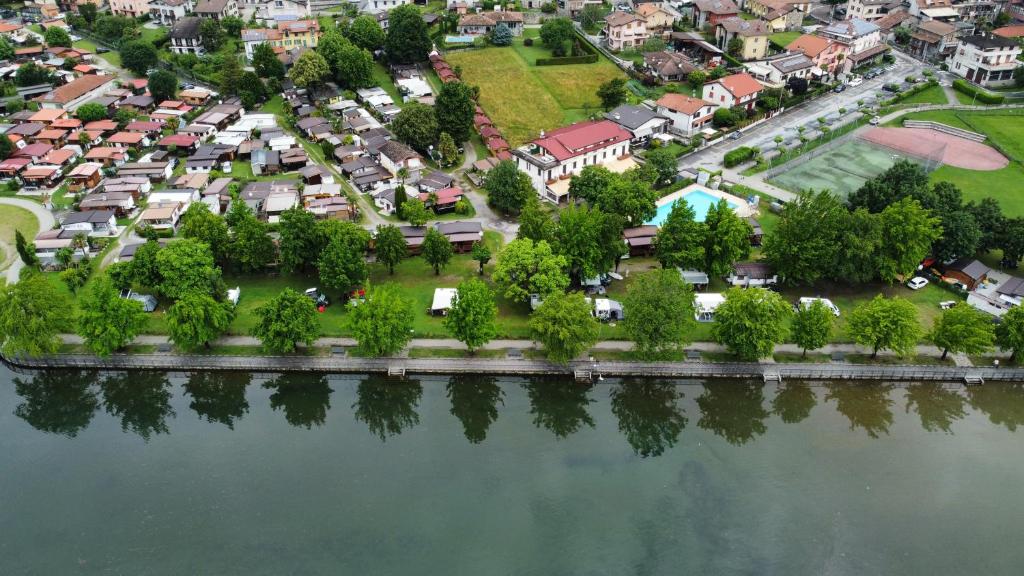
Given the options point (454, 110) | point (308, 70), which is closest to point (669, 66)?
point (454, 110)

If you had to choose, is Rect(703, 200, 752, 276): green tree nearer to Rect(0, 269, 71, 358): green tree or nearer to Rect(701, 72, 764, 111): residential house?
Rect(701, 72, 764, 111): residential house

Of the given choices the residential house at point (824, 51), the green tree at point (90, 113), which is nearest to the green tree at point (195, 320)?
the green tree at point (90, 113)

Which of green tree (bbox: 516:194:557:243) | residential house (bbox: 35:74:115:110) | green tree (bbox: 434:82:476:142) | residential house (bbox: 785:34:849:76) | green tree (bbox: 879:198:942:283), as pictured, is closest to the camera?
green tree (bbox: 879:198:942:283)

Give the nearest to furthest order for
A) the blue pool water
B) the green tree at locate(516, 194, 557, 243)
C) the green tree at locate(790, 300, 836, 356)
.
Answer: the green tree at locate(790, 300, 836, 356)
the green tree at locate(516, 194, 557, 243)
the blue pool water

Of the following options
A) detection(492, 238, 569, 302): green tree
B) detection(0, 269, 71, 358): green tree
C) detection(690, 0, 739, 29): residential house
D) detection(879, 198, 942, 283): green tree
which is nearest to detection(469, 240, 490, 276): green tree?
detection(492, 238, 569, 302): green tree

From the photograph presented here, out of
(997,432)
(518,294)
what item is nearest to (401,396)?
(518,294)

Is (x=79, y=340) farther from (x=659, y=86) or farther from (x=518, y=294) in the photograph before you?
(x=659, y=86)
